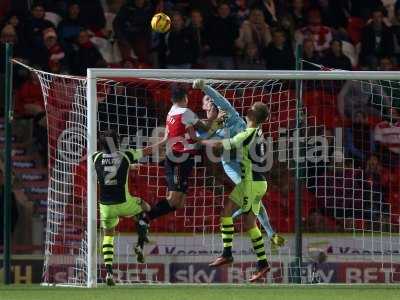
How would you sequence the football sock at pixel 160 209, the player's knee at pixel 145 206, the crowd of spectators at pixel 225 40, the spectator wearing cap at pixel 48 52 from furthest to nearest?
the spectator wearing cap at pixel 48 52
the crowd of spectators at pixel 225 40
the football sock at pixel 160 209
the player's knee at pixel 145 206

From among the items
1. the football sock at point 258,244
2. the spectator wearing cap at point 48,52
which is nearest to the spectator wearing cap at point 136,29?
the spectator wearing cap at point 48,52

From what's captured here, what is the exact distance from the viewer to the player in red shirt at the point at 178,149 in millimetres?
15977

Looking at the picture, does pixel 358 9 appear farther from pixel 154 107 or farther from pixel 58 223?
pixel 58 223

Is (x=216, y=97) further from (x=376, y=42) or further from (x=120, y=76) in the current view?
(x=376, y=42)

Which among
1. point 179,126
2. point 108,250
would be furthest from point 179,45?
point 108,250

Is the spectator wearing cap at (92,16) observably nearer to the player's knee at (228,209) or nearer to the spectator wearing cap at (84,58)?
the spectator wearing cap at (84,58)

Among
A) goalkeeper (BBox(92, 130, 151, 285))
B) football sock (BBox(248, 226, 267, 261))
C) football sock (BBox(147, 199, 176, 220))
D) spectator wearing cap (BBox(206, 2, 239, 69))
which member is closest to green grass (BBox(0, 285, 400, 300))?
football sock (BBox(248, 226, 267, 261))

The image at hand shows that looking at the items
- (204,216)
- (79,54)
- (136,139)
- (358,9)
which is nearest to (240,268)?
(204,216)

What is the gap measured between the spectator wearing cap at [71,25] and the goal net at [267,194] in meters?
2.84

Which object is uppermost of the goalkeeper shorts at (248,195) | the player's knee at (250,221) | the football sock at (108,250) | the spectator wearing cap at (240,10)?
the spectator wearing cap at (240,10)

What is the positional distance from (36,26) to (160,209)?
4.26 m

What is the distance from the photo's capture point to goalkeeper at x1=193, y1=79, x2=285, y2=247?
51.3 feet

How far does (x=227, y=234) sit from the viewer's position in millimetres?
15594

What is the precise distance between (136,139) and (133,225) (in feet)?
3.30
